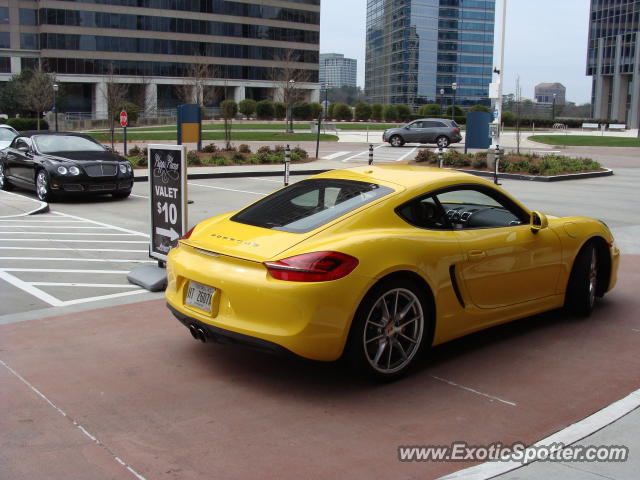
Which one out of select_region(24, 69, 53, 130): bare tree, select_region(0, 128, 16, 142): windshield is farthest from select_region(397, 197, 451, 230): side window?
select_region(24, 69, 53, 130): bare tree

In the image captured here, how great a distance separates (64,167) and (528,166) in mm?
14678

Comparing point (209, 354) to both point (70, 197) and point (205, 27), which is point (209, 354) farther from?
point (205, 27)

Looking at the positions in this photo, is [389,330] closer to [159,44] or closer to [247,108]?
[247,108]

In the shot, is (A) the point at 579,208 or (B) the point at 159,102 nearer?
(A) the point at 579,208

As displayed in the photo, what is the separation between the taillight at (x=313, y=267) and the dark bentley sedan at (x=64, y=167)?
1101 cm

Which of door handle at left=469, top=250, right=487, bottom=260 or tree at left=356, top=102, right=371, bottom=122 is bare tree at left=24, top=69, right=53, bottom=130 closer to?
tree at left=356, top=102, right=371, bottom=122

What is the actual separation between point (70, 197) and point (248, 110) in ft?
213

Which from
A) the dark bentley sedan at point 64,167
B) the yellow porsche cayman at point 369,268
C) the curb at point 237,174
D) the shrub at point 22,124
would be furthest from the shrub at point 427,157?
the shrub at point 22,124

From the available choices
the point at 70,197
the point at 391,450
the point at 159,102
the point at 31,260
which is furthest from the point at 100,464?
the point at 159,102

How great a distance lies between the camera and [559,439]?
4102 millimetres

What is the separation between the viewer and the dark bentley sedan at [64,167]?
14516 millimetres

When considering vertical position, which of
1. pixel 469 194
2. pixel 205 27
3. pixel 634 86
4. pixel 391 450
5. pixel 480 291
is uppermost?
pixel 205 27

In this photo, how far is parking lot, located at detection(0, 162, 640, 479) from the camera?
12.6ft

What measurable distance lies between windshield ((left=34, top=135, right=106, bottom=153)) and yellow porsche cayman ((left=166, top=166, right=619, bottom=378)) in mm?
10989
